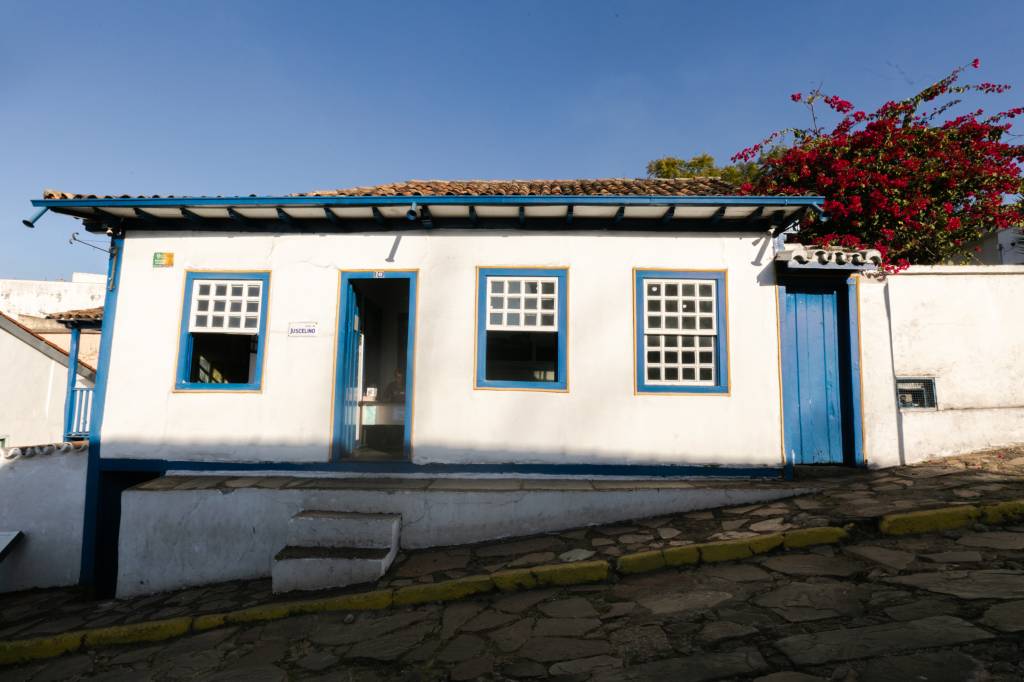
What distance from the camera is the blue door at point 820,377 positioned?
5.99m

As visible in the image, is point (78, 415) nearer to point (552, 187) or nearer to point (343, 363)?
point (343, 363)

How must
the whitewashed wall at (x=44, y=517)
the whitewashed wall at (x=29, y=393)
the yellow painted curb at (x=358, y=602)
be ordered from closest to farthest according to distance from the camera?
the yellow painted curb at (x=358, y=602), the whitewashed wall at (x=44, y=517), the whitewashed wall at (x=29, y=393)

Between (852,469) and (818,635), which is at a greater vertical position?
(852,469)

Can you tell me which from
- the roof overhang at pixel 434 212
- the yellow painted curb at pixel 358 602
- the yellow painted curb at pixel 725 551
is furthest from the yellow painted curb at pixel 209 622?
the roof overhang at pixel 434 212

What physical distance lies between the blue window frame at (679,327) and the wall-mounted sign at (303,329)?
12.2ft

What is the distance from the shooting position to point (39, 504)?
6.29 meters

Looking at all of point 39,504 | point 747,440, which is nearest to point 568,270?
point 747,440

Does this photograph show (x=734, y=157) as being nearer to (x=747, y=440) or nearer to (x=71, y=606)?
(x=747, y=440)

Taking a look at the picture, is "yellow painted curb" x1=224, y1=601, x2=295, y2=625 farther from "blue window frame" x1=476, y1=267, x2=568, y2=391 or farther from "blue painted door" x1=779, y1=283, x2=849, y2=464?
"blue painted door" x1=779, y1=283, x2=849, y2=464

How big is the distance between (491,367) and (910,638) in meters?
7.22

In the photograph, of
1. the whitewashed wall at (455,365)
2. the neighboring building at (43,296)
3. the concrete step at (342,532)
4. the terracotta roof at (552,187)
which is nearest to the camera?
the concrete step at (342,532)

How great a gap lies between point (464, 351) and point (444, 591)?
2.60m

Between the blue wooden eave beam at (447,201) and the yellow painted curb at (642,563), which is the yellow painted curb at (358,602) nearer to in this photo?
the yellow painted curb at (642,563)

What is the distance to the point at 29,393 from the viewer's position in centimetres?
1261
